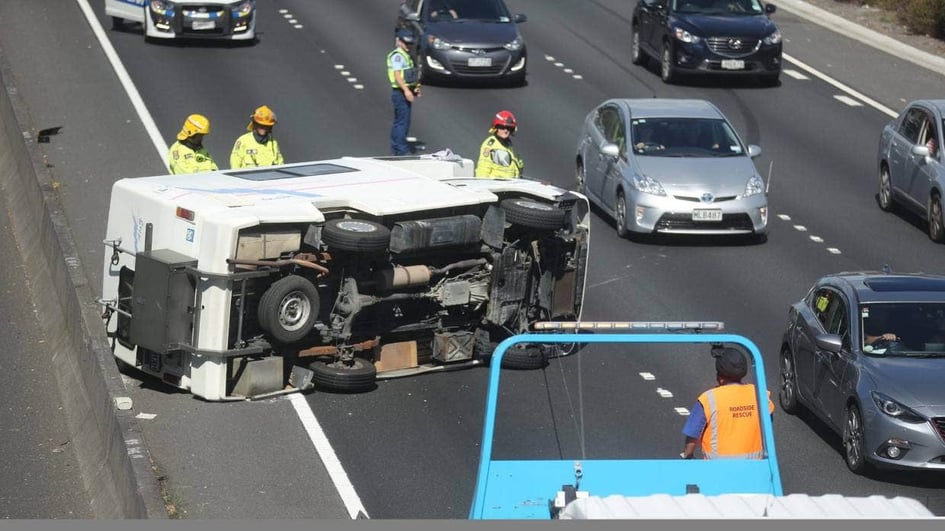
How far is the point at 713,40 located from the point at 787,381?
15483mm

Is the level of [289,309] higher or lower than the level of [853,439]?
higher

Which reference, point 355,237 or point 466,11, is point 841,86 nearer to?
point 466,11

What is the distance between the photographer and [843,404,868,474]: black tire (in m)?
13.4

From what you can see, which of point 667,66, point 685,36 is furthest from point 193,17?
point 685,36

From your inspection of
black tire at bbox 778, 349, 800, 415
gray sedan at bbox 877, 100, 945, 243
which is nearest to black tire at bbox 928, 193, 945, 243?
gray sedan at bbox 877, 100, 945, 243

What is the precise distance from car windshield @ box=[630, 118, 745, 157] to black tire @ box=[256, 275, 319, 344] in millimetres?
8432

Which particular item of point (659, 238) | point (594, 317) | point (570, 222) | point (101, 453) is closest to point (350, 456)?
point (101, 453)

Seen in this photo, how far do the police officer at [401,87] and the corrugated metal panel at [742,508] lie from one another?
16.4 m

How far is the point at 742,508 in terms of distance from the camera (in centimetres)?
723

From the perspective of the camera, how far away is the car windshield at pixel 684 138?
21953 mm

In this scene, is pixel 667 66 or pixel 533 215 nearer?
pixel 533 215

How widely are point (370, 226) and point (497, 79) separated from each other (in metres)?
15.6

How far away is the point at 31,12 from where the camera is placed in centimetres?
3362

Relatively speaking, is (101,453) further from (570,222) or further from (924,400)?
(924,400)
